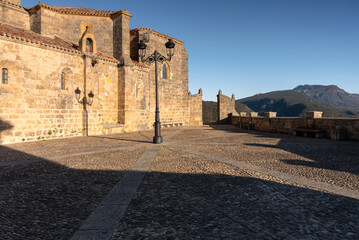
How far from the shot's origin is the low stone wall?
10.9 metres

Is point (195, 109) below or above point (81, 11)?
below

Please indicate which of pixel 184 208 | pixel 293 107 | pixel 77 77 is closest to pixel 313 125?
pixel 184 208

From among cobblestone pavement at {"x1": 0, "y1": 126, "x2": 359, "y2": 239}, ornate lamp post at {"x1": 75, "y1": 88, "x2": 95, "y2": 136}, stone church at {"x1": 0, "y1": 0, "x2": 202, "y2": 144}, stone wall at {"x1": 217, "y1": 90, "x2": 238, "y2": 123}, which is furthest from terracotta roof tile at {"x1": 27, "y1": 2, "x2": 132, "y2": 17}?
cobblestone pavement at {"x1": 0, "y1": 126, "x2": 359, "y2": 239}

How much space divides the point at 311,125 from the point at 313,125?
10 cm

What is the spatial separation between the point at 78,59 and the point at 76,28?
22.3 feet

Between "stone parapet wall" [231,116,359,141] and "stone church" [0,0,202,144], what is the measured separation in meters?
9.71

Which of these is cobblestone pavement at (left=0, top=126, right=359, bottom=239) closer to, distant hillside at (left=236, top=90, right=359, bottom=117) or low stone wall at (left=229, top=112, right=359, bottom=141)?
low stone wall at (left=229, top=112, right=359, bottom=141)

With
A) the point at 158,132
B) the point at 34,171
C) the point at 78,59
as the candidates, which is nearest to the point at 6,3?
the point at 78,59

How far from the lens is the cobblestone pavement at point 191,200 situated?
2627mm

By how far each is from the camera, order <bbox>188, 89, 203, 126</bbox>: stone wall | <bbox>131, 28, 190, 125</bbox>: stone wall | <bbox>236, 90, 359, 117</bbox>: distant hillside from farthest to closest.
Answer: <bbox>236, 90, 359, 117</bbox>: distant hillside
<bbox>188, 89, 203, 126</bbox>: stone wall
<bbox>131, 28, 190, 125</bbox>: stone wall

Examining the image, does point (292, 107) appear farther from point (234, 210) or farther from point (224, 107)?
point (234, 210)

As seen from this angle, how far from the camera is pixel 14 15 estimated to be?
55.2ft

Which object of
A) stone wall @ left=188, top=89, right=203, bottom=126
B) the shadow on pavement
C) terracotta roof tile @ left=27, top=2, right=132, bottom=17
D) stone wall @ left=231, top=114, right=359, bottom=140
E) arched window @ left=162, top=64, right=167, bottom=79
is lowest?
the shadow on pavement

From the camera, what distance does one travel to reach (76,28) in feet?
61.6
